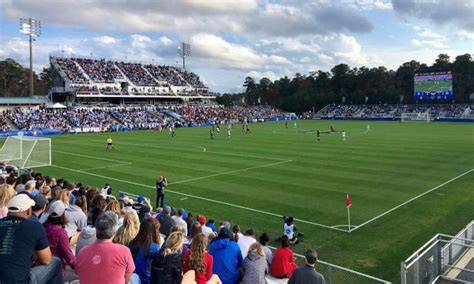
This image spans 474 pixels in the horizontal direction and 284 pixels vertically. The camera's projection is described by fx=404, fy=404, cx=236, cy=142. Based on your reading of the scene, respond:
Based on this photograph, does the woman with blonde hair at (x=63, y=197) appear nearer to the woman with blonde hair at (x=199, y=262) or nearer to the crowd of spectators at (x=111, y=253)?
the crowd of spectators at (x=111, y=253)

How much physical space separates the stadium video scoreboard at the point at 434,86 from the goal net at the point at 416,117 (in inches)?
487

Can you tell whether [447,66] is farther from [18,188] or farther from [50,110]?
[18,188]

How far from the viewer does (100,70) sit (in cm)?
9056

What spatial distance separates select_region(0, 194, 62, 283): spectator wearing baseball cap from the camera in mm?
4523

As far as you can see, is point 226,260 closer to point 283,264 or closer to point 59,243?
point 283,264

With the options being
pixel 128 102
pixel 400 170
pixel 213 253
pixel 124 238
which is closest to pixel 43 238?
pixel 124 238

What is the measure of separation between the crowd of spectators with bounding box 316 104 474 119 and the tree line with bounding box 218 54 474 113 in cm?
340

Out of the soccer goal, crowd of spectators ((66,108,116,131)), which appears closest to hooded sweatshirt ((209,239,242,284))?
the soccer goal

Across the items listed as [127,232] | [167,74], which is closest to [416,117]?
[167,74]

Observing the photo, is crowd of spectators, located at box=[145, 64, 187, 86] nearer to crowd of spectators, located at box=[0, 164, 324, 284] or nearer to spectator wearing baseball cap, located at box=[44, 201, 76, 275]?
crowd of spectators, located at box=[0, 164, 324, 284]

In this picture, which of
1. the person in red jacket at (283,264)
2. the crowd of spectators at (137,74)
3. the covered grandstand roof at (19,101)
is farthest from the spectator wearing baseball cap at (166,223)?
the crowd of spectators at (137,74)

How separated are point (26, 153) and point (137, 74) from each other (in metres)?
68.8

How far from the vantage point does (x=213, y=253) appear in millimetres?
7020

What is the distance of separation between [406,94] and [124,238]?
124151 millimetres
